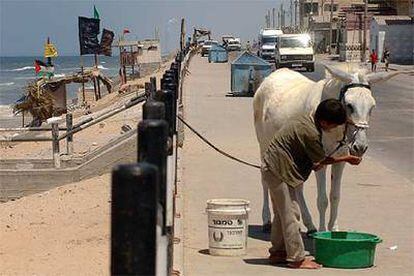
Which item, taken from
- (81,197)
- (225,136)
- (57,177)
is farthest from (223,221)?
(225,136)

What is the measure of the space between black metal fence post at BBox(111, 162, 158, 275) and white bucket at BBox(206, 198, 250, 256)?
5.72 metres

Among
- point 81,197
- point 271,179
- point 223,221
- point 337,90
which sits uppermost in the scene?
point 337,90

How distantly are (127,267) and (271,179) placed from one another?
4.98m

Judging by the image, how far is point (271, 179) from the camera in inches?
307

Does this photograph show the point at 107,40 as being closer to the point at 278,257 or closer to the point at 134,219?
the point at 278,257

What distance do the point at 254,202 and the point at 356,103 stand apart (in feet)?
13.4

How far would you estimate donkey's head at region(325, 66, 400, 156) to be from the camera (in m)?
8.05

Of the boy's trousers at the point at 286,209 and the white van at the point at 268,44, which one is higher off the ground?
the boy's trousers at the point at 286,209

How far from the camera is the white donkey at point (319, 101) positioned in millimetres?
8164

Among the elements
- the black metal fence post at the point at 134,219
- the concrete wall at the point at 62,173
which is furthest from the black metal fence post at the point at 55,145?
the black metal fence post at the point at 134,219

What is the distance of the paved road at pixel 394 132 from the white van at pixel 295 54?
1391cm

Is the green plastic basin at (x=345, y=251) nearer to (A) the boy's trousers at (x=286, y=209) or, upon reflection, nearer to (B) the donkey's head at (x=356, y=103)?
(A) the boy's trousers at (x=286, y=209)

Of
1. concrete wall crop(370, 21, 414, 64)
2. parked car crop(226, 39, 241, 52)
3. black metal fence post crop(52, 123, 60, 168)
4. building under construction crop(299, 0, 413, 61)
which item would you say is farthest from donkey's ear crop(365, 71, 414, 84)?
parked car crop(226, 39, 241, 52)

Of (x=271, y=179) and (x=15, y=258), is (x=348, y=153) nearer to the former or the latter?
(x=271, y=179)
